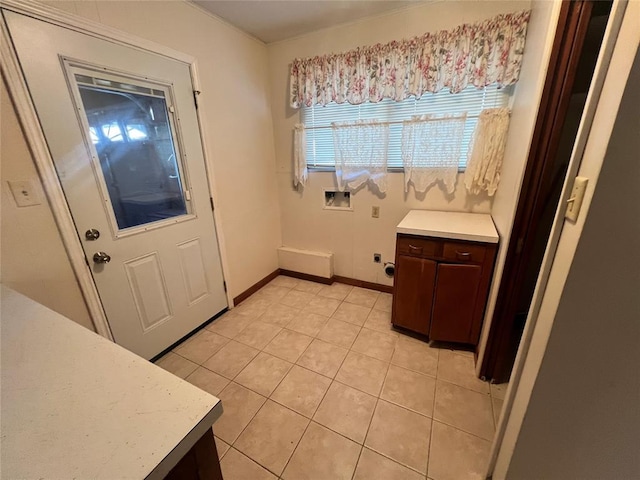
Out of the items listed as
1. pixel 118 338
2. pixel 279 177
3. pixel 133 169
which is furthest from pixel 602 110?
pixel 279 177

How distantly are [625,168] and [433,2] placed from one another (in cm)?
203

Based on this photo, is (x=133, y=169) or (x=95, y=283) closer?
(x=95, y=283)

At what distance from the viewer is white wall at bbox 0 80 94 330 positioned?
116 cm

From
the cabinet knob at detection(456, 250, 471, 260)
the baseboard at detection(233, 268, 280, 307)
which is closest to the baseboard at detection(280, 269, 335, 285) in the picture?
the baseboard at detection(233, 268, 280, 307)

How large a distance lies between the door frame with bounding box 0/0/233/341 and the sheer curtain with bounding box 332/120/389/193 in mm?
1411

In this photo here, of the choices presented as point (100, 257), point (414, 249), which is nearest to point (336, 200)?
point (414, 249)

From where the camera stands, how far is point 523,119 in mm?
1412

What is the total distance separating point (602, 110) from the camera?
0.59 metres

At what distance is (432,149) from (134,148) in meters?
2.12

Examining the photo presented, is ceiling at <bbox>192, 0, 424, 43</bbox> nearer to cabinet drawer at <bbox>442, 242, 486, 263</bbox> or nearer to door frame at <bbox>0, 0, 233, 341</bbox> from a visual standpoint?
door frame at <bbox>0, 0, 233, 341</bbox>

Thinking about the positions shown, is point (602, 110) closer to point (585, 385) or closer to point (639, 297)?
point (639, 297)

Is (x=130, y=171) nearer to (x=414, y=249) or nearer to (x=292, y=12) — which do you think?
(x=292, y=12)

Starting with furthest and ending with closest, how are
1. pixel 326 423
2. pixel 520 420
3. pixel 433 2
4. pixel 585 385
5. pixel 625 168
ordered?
pixel 433 2
pixel 326 423
pixel 520 420
pixel 585 385
pixel 625 168

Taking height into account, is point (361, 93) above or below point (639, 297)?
above
